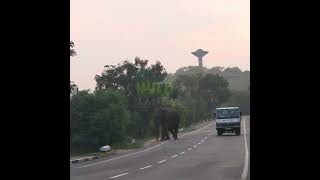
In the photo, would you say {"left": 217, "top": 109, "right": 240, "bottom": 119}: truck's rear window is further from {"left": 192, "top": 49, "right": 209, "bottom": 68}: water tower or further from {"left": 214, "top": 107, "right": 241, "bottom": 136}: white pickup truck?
{"left": 192, "top": 49, "right": 209, "bottom": 68}: water tower

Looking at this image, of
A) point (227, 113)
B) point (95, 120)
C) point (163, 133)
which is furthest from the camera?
point (227, 113)

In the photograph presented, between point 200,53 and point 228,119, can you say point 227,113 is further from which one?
point 200,53

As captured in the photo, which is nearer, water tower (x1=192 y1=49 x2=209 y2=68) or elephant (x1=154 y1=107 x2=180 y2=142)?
elephant (x1=154 y1=107 x2=180 y2=142)

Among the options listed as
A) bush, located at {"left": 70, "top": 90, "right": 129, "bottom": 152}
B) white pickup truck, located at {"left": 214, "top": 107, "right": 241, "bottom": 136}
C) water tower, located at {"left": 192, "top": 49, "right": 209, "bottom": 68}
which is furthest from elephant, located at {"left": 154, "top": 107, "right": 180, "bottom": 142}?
water tower, located at {"left": 192, "top": 49, "right": 209, "bottom": 68}

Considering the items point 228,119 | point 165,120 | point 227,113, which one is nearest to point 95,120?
point 165,120

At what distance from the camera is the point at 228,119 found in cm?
4331

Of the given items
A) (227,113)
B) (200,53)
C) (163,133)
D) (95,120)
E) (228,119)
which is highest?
(200,53)

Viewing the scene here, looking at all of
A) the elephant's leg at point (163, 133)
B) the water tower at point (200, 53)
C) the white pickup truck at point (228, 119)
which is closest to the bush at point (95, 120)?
the elephant's leg at point (163, 133)

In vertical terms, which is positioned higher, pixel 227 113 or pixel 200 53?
pixel 200 53

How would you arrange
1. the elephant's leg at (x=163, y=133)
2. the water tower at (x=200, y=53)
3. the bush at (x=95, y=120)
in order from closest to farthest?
the bush at (x=95, y=120), the elephant's leg at (x=163, y=133), the water tower at (x=200, y=53)

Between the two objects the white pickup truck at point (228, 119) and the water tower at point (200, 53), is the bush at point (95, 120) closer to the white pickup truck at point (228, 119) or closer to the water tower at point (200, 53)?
the white pickup truck at point (228, 119)

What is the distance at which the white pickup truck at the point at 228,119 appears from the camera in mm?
43281

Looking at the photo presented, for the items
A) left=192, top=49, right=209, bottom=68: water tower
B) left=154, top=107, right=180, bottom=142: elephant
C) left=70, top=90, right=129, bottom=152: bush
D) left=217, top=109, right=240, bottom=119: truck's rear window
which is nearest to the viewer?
left=70, top=90, right=129, bottom=152: bush

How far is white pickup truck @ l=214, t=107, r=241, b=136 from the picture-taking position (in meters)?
43.3
